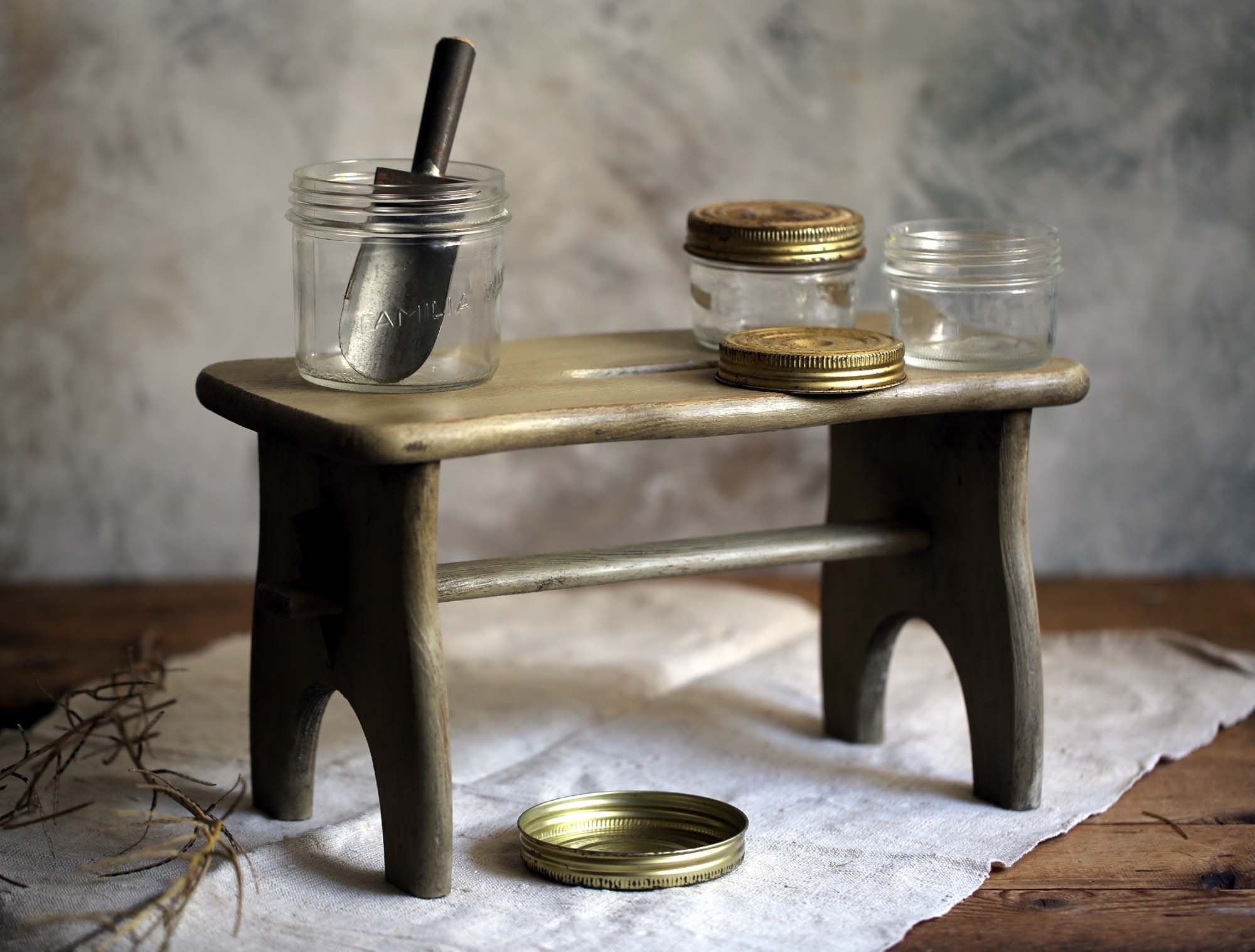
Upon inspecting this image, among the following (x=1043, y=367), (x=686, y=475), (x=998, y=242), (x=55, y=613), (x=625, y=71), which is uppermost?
(x=625, y=71)

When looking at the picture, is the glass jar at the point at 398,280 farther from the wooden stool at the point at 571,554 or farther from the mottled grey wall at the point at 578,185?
the mottled grey wall at the point at 578,185

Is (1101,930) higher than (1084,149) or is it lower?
lower

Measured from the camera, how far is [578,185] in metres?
2.67

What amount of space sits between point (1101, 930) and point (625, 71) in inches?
64.8

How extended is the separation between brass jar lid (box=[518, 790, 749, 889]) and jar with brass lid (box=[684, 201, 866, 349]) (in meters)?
0.49

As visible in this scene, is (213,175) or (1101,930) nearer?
(1101,930)

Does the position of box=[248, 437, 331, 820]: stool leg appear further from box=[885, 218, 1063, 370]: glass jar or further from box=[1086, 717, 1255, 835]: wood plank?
box=[1086, 717, 1255, 835]: wood plank

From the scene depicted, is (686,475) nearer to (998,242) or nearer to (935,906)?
(998,242)

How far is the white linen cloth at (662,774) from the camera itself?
144 centimetres

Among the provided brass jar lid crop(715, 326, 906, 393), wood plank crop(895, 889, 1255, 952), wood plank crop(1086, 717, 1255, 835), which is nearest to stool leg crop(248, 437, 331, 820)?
brass jar lid crop(715, 326, 906, 393)

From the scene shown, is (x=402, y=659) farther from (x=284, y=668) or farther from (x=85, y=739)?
(x=85, y=739)

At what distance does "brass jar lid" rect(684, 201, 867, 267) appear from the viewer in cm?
169

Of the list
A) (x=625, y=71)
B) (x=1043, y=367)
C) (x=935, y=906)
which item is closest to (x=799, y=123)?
(x=625, y=71)

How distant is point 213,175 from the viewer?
259 centimetres
